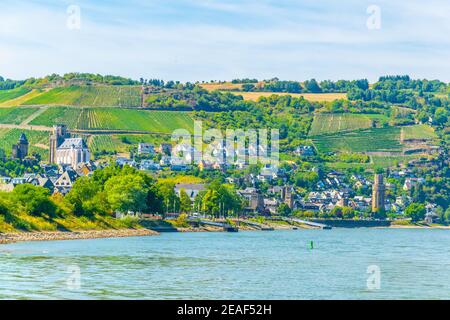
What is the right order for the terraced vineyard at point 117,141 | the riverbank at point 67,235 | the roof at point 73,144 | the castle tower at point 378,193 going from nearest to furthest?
the riverbank at point 67,235, the roof at point 73,144, the terraced vineyard at point 117,141, the castle tower at point 378,193

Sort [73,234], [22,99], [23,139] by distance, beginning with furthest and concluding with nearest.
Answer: [22,99] → [23,139] → [73,234]

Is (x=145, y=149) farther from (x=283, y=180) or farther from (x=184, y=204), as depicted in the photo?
(x=184, y=204)

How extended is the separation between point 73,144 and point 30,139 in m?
10.2

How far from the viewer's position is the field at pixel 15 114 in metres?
169

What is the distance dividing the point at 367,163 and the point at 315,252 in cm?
11595

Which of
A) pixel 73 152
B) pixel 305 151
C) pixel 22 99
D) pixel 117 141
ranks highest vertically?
pixel 22 99

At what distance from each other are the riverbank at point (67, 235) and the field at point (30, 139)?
7475 cm

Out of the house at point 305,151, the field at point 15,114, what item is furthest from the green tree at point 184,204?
the house at point 305,151

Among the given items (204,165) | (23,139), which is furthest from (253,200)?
(23,139)

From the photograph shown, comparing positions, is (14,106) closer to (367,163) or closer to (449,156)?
(367,163)

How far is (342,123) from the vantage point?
7520 inches

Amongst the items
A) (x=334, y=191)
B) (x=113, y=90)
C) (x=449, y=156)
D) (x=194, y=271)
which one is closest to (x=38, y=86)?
(x=113, y=90)

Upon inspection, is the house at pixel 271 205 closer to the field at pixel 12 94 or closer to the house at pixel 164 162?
the house at pixel 164 162

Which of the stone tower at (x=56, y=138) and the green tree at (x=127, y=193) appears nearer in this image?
the green tree at (x=127, y=193)
